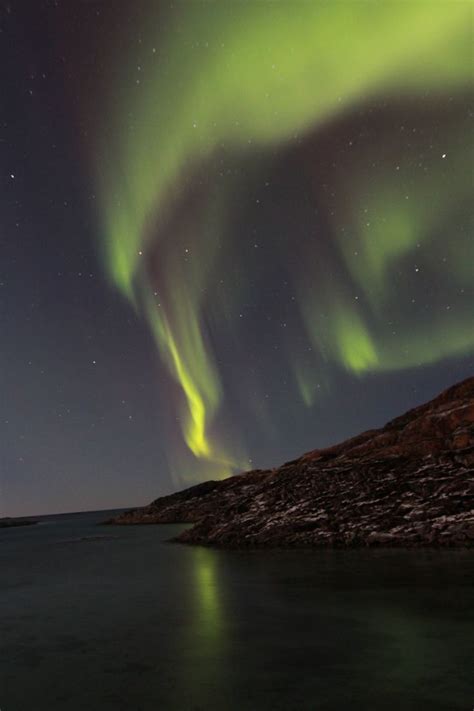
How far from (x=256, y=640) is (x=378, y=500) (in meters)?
26.8

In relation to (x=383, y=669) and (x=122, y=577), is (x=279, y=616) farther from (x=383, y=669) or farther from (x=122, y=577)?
(x=122, y=577)

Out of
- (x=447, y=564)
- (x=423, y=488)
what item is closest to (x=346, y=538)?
(x=423, y=488)

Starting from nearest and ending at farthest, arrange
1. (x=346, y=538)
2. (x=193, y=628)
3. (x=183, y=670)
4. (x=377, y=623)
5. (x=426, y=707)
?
(x=426, y=707)
(x=183, y=670)
(x=377, y=623)
(x=193, y=628)
(x=346, y=538)

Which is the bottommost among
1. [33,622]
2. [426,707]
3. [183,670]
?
[426,707]

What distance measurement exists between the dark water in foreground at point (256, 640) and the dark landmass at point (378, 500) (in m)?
5.18

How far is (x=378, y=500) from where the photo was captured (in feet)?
131

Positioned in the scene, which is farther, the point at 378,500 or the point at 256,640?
the point at 378,500

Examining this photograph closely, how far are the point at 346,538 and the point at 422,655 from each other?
24.2m

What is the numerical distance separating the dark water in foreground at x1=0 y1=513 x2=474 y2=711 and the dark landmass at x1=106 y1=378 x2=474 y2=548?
204 inches

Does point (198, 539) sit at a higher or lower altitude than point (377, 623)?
higher

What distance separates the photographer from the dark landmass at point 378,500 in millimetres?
34406

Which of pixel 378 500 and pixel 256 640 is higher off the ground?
pixel 378 500

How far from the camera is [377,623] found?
15.8 m

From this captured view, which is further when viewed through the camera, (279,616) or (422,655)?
(279,616)
